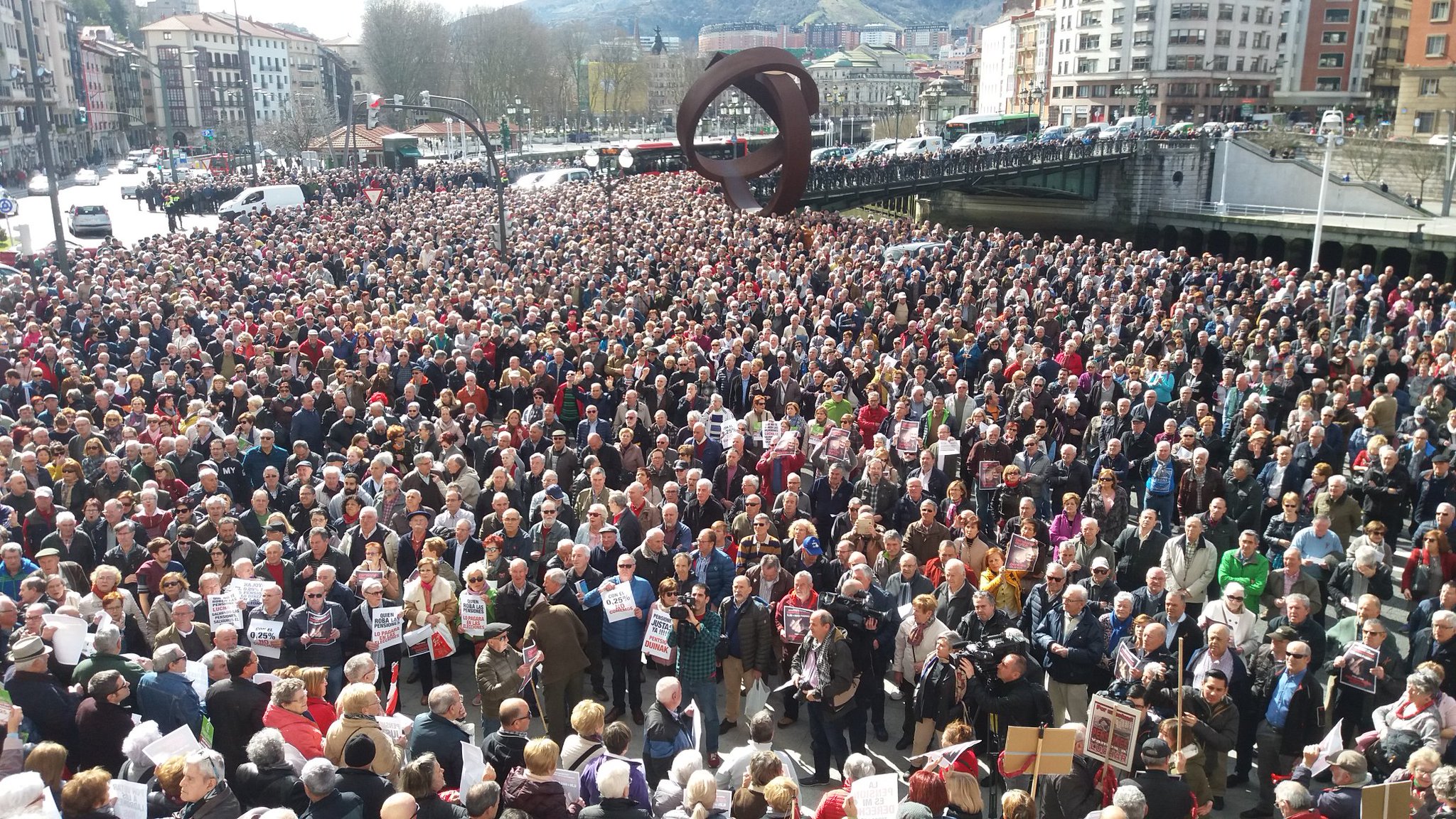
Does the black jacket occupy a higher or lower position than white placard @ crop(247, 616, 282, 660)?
higher

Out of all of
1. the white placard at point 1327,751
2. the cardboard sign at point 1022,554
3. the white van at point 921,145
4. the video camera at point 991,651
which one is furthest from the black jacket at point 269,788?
the white van at point 921,145

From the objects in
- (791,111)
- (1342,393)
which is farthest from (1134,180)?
(1342,393)

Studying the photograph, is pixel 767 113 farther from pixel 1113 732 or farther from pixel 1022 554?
pixel 1113 732

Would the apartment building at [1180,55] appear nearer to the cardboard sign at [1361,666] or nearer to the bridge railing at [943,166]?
Result: the bridge railing at [943,166]

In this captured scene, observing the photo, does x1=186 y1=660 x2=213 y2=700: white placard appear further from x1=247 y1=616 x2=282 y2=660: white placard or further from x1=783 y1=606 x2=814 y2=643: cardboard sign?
x1=783 y1=606 x2=814 y2=643: cardboard sign

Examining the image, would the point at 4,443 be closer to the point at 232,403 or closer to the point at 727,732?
the point at 232,403

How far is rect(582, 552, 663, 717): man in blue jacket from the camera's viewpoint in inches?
301

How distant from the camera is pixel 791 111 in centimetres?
2642

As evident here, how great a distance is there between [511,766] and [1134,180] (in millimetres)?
48561

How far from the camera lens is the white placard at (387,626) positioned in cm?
727

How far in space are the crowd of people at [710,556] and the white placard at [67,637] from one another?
0.11 feet

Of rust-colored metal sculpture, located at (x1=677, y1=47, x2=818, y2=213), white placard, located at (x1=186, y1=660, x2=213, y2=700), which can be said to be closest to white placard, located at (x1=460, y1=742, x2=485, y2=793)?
white placard, located at (x1=186, y1=660, x2=213, y2=700)

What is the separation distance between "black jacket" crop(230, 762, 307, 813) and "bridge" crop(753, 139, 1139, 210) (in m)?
34.2

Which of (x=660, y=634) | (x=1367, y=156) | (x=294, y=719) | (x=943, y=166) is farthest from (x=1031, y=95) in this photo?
(x=294, y=719)
